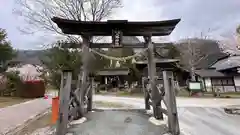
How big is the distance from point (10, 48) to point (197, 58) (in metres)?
24.7

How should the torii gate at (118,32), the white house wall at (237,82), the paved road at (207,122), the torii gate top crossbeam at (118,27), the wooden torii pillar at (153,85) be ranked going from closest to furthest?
the paved road at (207,122), the wooden torii pillar at (153,85), the torii gate at (118,32), the torii gate top crossbeam at (118,27), the white house wall at (237,82)

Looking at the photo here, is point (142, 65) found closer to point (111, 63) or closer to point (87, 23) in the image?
point (111, 63)

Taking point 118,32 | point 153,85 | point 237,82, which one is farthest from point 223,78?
point 118,32

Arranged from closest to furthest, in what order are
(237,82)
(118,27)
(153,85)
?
(153,85)
(118,27)
(237,82)

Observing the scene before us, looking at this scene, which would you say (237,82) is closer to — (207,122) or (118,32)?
(207,122)

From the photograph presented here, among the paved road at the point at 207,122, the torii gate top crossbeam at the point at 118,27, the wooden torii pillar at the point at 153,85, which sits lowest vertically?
the paved road at the point at 207,122

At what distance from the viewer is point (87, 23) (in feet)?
21.2

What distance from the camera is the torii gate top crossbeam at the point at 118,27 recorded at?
648 centimetres

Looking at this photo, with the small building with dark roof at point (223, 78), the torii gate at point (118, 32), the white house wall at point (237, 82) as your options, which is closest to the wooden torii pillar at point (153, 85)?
A: the torii gate at point (118, 32)

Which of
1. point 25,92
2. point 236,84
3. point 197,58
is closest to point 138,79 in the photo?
point 197,58

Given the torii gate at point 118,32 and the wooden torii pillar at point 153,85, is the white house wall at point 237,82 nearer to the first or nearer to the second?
the torii gate at point 118,32

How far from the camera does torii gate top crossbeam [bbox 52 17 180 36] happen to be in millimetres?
6477

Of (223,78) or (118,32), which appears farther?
(223,78)

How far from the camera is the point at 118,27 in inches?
262
